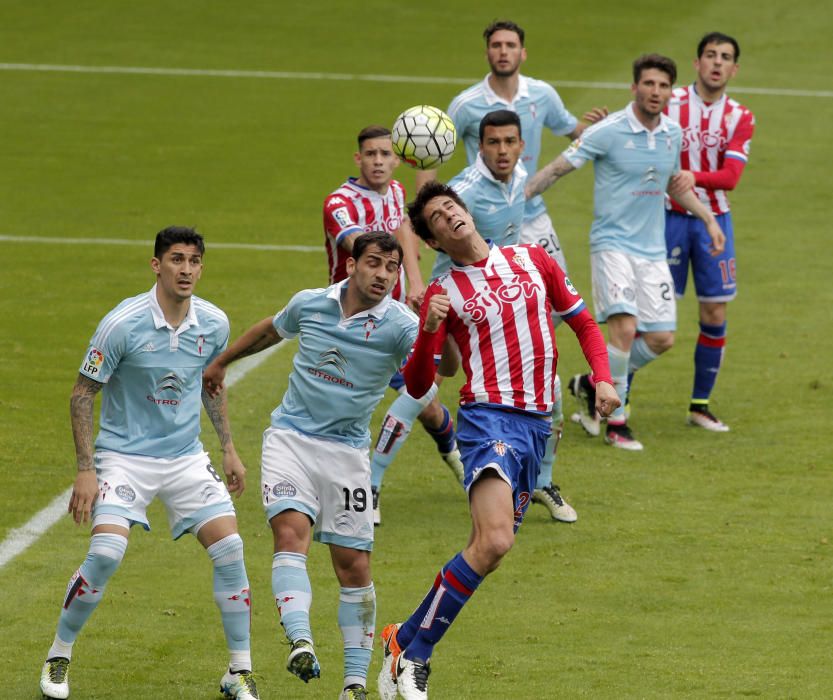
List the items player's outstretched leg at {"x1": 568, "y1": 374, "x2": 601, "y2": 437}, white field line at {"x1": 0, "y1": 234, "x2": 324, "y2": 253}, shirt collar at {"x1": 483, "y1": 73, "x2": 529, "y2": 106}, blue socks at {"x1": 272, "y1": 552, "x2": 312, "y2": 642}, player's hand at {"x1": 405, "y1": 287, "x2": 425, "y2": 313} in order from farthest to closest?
1. white field line at {"x1": 0, "y1": 234, "x2": 324, "y2": 253}
2. shirt collar at {"x1": 483, "y1": 73, "x2": 529, "y2": 106}
3. player's outstretched leg at {"x1": 568, "y1": 374, "x2": 601, "y2": 437}
4. player's hand at {"x1": 405, "y1": 287, "x2": 425, "y2": 313}
5. blue socks at {"x1": 272, "y1": 552, "x2": 312, "y2": 642}

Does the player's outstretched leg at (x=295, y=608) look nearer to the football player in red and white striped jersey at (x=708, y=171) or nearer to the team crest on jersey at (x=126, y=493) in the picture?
the team crest on jersey at (x=126, y=493)

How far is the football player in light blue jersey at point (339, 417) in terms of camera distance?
7.97m

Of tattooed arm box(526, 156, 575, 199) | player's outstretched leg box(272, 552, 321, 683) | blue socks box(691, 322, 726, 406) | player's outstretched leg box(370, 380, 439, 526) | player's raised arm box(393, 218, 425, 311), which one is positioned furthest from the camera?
blue socks box(691, 322, 726, 406)

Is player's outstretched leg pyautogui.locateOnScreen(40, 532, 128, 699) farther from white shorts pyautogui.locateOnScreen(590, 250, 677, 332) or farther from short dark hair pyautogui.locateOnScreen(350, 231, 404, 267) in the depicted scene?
white shorts pyautogui.locateOnScreen(590, 250, 677, 332)

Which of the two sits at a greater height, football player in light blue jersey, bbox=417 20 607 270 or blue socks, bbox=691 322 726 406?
football player in light blue jersey, bbox=417 20 607 270

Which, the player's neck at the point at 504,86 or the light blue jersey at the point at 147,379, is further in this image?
the player's neck at the point at 504,86

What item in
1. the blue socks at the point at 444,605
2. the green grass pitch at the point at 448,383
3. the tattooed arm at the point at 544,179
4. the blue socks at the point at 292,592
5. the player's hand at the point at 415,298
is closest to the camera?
the blue socks at the point at 292,592

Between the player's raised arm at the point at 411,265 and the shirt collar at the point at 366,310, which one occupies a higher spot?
the shirt collar at the point at 366,310

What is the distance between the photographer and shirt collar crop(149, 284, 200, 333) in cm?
795

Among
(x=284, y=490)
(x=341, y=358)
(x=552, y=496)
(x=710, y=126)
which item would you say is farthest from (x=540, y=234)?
(x=284, y=490)

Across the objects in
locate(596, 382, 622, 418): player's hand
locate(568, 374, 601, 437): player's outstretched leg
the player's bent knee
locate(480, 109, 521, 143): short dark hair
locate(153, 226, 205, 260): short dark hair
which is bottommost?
locate(568, 374, 601, 437): player's outstretched leg

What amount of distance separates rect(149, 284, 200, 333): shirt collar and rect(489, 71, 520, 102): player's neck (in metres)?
5.48

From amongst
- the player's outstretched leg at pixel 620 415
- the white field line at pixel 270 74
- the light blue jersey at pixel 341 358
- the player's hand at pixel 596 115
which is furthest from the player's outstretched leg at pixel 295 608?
the white field line at pixel 270 74

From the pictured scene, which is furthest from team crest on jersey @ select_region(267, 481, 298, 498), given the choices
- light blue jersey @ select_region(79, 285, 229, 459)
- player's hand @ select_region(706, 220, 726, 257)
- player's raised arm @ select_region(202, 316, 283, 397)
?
player's hand @ select_region(706, 220, 726, 257)
